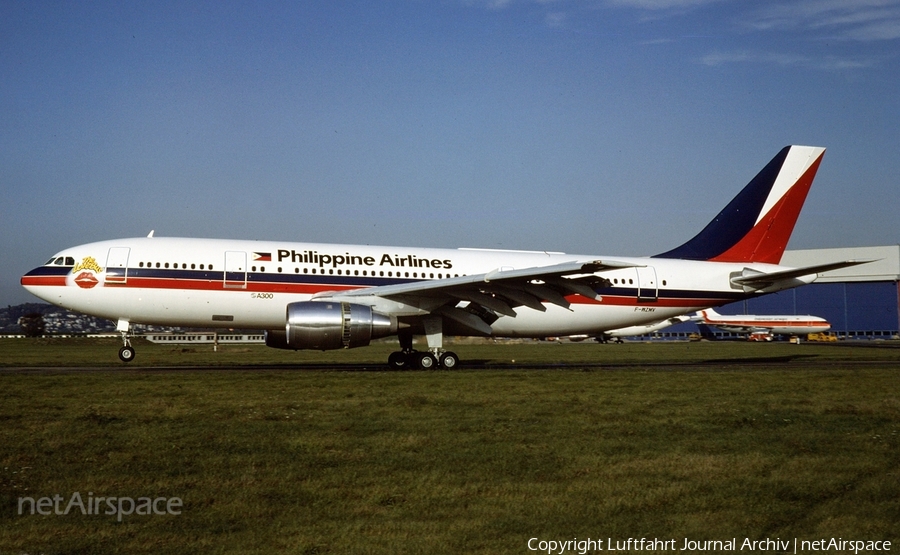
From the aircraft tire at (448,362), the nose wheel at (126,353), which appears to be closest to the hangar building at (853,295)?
the aircraft tire at (448,362)

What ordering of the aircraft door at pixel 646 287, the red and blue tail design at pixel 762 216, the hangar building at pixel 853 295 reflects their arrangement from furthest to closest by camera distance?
the hangar building at pixel 853 295 < the red and blue tail design at pixel 762 216 < the aircraft door at pixel 646 287

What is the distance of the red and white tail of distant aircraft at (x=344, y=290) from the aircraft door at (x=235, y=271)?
1.2 inches

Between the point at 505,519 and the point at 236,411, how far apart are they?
282 inches

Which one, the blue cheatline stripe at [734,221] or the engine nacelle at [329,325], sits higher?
the blue cheatline stripe at [734,221]

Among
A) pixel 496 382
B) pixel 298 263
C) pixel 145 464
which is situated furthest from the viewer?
pixel 298 263

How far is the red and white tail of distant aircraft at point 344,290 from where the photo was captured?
73.2ft

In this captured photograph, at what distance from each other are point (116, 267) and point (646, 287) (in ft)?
55.8

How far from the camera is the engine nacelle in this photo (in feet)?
68.5

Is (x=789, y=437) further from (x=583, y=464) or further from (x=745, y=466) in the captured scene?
(x=583, y=464)

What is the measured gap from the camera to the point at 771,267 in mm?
29625

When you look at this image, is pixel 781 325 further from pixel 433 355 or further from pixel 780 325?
pixel 433 355

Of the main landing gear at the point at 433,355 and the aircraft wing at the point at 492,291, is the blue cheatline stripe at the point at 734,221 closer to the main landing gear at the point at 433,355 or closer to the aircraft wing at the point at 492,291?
the aircraft wing at the point at 492,291

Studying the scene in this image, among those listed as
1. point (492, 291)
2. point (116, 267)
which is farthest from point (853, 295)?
point (116, 267)

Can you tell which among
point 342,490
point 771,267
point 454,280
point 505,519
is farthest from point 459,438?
point 771,267
